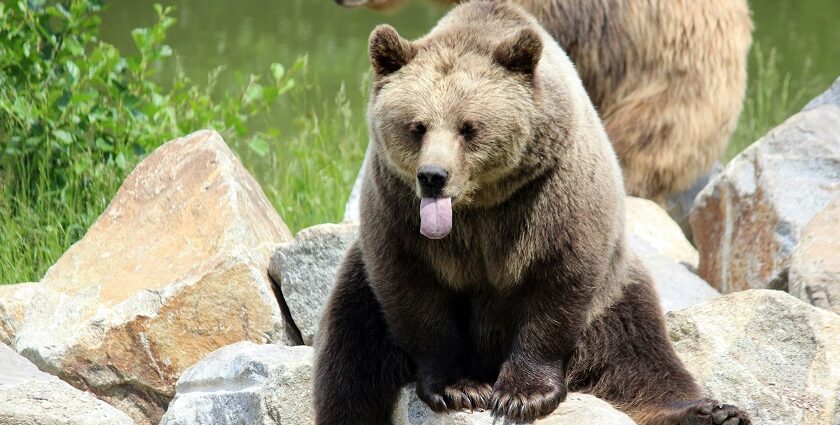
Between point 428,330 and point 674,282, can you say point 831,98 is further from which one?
point 428,330

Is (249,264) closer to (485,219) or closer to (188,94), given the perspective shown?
(485,219)

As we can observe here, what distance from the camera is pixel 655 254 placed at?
6.33m

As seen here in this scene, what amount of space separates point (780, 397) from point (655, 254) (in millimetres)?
1841

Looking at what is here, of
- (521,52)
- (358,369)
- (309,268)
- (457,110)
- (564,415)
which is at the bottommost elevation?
(564,415)

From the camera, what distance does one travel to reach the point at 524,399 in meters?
4.09

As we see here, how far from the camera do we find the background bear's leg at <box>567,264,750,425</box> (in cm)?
432

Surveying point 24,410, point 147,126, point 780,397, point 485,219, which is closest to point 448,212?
point 485,219

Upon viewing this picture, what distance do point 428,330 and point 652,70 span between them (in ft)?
13.0

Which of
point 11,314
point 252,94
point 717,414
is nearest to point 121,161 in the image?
point 252,94

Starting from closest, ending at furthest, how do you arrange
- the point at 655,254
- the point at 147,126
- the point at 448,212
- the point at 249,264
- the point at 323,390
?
the point at 448,212, the point at 323,390, the point at 249,264, the point at 655,254, the point at 147,126

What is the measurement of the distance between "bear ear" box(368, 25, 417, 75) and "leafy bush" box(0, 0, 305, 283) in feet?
10.2

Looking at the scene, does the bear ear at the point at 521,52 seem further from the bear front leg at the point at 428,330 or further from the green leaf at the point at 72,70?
the green leaf at the point at 72,70

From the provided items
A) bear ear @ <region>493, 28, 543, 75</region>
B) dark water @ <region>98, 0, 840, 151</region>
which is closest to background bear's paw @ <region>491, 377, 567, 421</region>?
bear ear @ <region>493, 28, 543, 75</region>

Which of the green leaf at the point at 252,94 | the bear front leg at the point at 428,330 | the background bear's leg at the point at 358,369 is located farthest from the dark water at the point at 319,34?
the bear front leg at the point at 428,330
